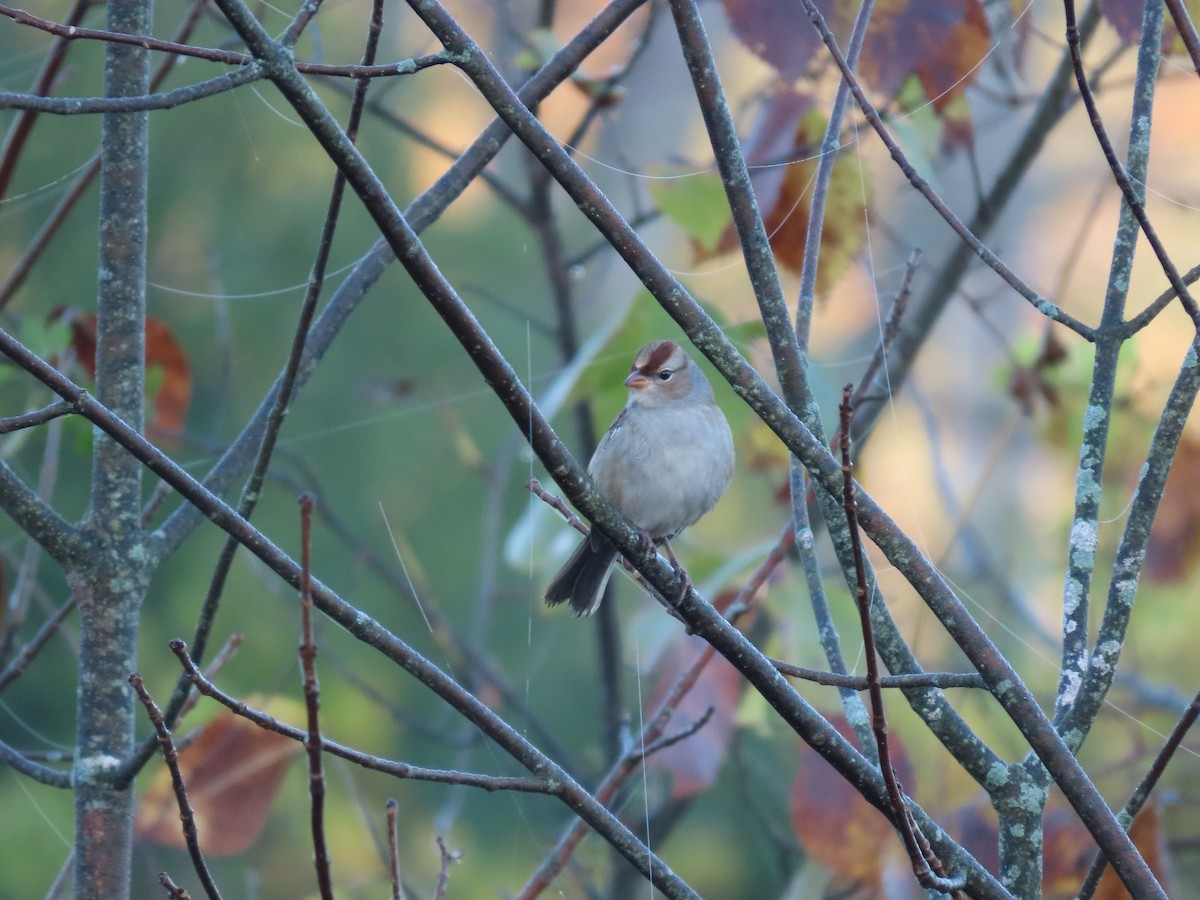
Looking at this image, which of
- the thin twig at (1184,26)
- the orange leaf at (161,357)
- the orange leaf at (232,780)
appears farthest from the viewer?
the orange leaf at (232,780)

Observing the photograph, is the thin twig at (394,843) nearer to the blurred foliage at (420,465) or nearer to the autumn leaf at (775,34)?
the autumn leaf at (775,34)

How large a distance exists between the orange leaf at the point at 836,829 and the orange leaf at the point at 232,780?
97 cm

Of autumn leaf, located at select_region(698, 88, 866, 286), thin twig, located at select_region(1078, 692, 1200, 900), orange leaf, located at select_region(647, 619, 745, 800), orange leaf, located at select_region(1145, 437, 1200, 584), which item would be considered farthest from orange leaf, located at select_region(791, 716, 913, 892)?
orange leaf, located at select_region(1145, 437, 1200, 584)

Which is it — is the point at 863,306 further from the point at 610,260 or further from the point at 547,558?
the point at 547,558

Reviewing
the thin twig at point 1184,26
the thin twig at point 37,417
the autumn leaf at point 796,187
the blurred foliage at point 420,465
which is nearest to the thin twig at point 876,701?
the thin twig at point 1184,26

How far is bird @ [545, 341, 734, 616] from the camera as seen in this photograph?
6.71 feet

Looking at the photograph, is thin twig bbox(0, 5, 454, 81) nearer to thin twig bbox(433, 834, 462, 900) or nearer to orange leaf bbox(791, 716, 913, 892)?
thin twig bbox(433, 834, 462, 900)

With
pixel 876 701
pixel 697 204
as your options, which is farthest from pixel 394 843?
pixel 697 204

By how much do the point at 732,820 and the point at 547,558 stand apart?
3090 millimetres

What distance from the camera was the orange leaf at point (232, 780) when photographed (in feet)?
7.66

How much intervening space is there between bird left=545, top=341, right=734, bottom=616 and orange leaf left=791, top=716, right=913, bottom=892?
1.64ft

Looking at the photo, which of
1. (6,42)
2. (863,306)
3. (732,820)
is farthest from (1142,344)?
(6,42)

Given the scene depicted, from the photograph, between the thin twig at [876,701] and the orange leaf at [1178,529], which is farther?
the orange leaf at [1178,529]

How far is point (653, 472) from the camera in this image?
205 cm
